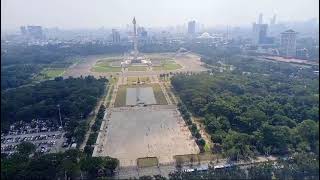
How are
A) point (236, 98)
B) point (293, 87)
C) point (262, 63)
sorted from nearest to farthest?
point (236, 98) < point (293, 87) < point (262, 63)

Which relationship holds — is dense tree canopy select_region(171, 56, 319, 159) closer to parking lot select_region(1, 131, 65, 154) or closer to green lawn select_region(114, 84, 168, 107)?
green lawn select_region(114, 84, 168, 107)

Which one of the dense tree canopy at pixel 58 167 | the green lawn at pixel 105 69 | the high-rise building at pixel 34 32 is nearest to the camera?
the dense tree canopy at pixel 58 167

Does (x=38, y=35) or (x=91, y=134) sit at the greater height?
(x=38, y=35)

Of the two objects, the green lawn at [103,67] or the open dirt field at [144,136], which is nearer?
the open dirt field at [144,136]

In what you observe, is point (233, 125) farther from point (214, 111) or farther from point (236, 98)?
point (236, 98)

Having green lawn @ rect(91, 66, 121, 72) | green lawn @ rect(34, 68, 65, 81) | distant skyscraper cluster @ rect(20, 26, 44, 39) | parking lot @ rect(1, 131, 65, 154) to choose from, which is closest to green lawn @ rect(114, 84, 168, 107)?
parking lot @ rect(1, 131, 65, 154)

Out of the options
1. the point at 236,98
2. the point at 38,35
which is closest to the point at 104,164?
the point at 236,98

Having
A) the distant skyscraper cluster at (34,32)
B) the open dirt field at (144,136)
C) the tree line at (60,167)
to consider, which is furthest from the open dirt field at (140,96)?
the distant skyscraper cluster at (34,32)

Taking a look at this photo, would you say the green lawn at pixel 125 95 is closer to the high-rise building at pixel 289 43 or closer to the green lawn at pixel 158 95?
the green lawn at pixel 158 95

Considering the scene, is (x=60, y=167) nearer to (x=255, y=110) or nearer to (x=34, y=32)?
(x=255, y=110)
